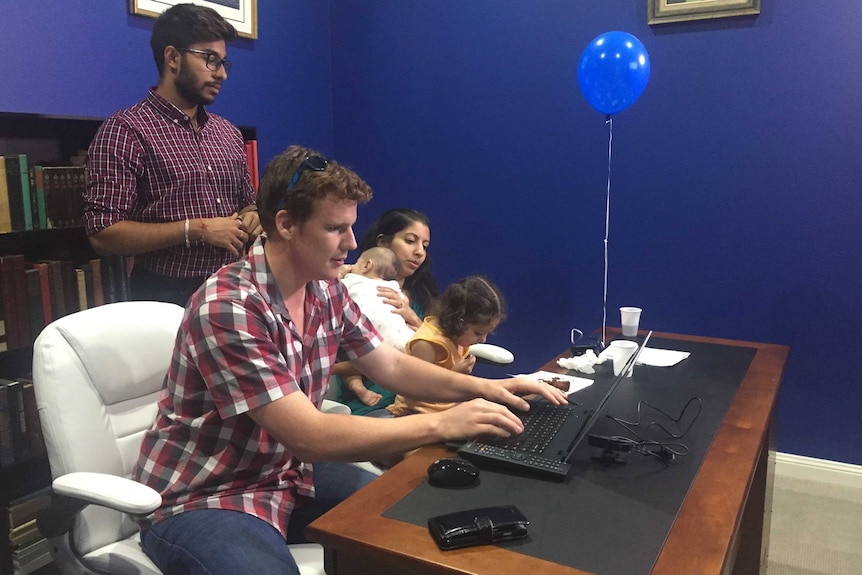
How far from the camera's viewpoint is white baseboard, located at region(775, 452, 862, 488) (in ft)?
9.19

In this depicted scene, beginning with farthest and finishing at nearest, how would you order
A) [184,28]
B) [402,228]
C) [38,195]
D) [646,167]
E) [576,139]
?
[576,139] < [646,167] < [402,228] < [184,28] < [38,195]

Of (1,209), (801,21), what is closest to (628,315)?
(801,21)

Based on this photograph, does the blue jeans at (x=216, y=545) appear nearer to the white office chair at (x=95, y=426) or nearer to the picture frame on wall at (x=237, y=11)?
the white office chair at (x=95, y=426)

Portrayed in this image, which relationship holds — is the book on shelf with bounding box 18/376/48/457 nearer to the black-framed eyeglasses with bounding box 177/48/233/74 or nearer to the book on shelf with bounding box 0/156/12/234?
the book on shelf with bounding box 0/156/12/234

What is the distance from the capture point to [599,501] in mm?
1139

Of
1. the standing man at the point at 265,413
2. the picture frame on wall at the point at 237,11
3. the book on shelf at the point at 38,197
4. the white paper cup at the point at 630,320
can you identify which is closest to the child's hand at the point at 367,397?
the standing man at the point at 265,413

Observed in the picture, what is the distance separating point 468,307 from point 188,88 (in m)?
1.14

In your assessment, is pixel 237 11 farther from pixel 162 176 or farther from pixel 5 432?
pixel 5 432

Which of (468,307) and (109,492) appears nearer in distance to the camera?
(109,492)

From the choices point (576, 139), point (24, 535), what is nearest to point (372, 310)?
point (24, 535)

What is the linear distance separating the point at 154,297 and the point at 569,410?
1.45m

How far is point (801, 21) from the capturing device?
2684 millimetres

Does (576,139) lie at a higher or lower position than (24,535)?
higher

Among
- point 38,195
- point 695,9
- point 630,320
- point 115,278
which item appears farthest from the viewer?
point 695,9
